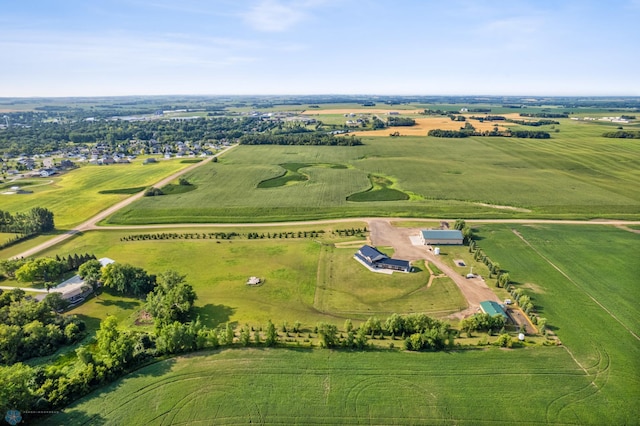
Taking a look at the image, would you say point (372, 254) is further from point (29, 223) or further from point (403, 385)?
point (29, 223)

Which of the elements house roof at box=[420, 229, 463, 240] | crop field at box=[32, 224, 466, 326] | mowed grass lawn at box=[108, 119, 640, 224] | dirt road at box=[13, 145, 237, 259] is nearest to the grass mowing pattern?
mowed grass lawn at box=[108, 119, 640, 224]

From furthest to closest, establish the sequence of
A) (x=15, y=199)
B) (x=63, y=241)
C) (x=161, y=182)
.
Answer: (x=161, y=182) < (x=15, y=199) < (x=63, y=241)

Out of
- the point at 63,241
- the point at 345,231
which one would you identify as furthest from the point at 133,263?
the point at 345,231

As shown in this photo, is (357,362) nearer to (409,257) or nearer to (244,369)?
(244,369)

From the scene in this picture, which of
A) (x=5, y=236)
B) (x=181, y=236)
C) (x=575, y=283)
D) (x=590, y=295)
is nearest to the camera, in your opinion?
(x=590, y=295)

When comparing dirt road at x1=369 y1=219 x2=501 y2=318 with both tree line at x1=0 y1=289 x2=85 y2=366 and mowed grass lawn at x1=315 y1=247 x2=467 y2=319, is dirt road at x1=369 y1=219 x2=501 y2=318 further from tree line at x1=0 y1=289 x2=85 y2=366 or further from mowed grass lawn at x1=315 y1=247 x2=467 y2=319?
tree line at x1=0 y1=289 x2=85 y2=366

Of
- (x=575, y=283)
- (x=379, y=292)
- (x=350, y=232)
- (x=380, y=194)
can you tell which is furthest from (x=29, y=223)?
(x=575, y=283)

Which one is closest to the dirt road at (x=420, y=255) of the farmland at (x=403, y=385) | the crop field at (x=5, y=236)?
the farmland at (x=403, y=385)

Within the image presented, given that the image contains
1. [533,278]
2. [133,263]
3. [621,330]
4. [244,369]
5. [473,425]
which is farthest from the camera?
[133,263]
